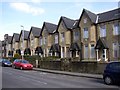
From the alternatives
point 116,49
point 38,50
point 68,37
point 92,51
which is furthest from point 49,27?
point 116,49

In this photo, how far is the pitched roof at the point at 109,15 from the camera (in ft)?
113

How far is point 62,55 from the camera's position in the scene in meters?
43.6

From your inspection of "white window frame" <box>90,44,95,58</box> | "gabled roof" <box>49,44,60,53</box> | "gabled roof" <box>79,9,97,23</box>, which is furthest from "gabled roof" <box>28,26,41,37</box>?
"white window frame" <box>90,44,95,58</box>

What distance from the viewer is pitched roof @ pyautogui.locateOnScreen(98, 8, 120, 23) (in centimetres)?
3441

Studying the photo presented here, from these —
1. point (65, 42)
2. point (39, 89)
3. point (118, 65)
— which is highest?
point (65, 42)

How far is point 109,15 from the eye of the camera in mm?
36188

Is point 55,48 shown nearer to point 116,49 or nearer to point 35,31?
point 35,31

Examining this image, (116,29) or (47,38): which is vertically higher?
(116,29)

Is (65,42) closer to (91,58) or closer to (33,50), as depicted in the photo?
(91,58)

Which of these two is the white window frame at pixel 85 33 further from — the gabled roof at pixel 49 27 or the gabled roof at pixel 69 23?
the gabled roof at pixel 49 27

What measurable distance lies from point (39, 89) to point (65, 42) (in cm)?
3076

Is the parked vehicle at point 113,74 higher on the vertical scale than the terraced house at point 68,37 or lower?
lower

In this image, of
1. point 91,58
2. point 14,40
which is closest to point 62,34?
point 91,58

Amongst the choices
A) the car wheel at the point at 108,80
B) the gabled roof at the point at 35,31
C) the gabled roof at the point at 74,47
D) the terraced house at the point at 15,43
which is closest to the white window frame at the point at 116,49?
the gabled roof at the point at 74,47
